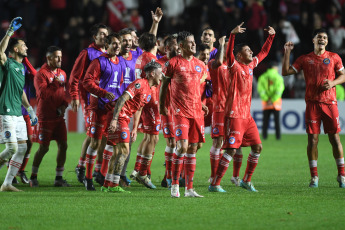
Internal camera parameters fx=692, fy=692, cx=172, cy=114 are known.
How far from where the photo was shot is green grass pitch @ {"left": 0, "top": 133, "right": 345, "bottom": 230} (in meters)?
7.23

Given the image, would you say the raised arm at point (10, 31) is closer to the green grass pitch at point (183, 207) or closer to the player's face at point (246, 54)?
the green grass pitch at point (183, 207)

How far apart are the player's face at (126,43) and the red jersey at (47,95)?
54.0 inches

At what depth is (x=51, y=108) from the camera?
11.4m

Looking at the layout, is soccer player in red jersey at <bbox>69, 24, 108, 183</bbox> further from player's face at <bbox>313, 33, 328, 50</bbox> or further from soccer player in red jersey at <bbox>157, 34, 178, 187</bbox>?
player's face at <bbox>313, 33, 328, 50</bbox>

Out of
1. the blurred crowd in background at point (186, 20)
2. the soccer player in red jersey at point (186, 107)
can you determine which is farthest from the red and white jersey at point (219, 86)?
the blurred crowd in background at point (186, 20)

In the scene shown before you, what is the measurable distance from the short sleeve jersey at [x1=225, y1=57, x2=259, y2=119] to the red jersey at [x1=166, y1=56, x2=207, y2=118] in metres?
0.62

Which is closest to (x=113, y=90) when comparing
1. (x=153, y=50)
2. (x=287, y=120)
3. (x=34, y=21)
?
(x=153, y=50)

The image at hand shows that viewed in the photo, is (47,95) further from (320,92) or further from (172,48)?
(320,92)

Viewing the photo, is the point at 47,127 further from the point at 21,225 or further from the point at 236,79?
the point at 21,225

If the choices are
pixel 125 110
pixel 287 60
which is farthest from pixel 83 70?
pixel 287 60

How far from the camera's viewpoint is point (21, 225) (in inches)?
284

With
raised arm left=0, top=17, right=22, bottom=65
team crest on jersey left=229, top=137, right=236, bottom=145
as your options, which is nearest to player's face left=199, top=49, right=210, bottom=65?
team crest on jersey left=229, top=137, right=236, bottom=145

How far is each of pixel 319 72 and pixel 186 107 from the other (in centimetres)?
266

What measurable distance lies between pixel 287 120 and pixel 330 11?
440 centimetres
